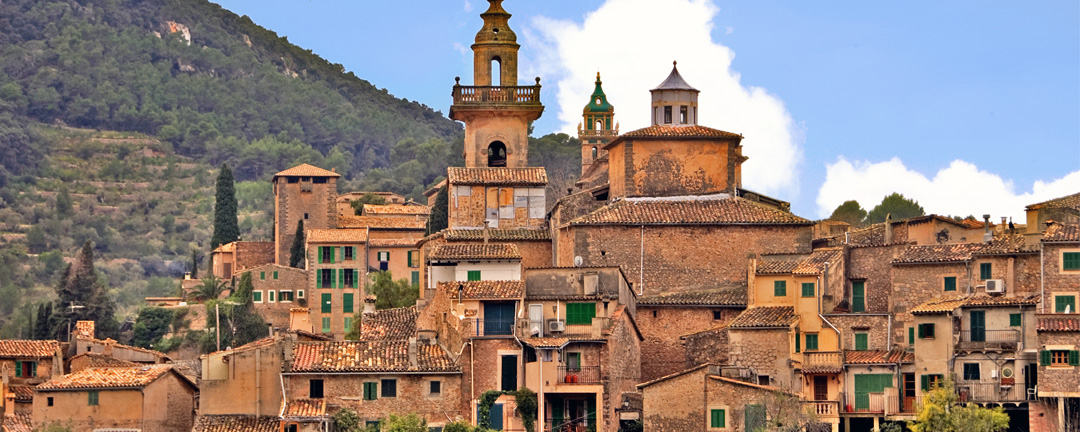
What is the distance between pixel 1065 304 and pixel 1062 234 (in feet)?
6.83

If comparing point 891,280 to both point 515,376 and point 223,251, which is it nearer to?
point 515,376

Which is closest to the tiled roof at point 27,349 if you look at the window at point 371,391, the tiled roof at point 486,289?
the tiled roof at point 486,289

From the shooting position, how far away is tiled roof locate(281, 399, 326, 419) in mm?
53062

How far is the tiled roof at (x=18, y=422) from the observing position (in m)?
61.5

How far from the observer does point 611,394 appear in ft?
178

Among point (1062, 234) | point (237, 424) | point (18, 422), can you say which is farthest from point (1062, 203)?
point (18, 422)

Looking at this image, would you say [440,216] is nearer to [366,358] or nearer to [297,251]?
[297,251]

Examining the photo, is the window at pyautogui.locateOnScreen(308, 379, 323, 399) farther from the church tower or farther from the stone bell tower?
the church tower

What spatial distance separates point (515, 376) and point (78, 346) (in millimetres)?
21039

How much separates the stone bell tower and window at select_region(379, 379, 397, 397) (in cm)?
1759

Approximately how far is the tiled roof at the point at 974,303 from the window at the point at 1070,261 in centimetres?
114

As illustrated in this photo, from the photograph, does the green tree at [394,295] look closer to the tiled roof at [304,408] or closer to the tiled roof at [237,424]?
the tiled roof at [237,424]

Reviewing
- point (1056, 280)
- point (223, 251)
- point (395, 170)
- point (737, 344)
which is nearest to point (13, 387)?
point (737, 344)

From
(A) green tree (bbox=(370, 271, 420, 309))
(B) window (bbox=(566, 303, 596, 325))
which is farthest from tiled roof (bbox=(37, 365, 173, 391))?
(B) window (bbox=(566, 303, 596, 325))
